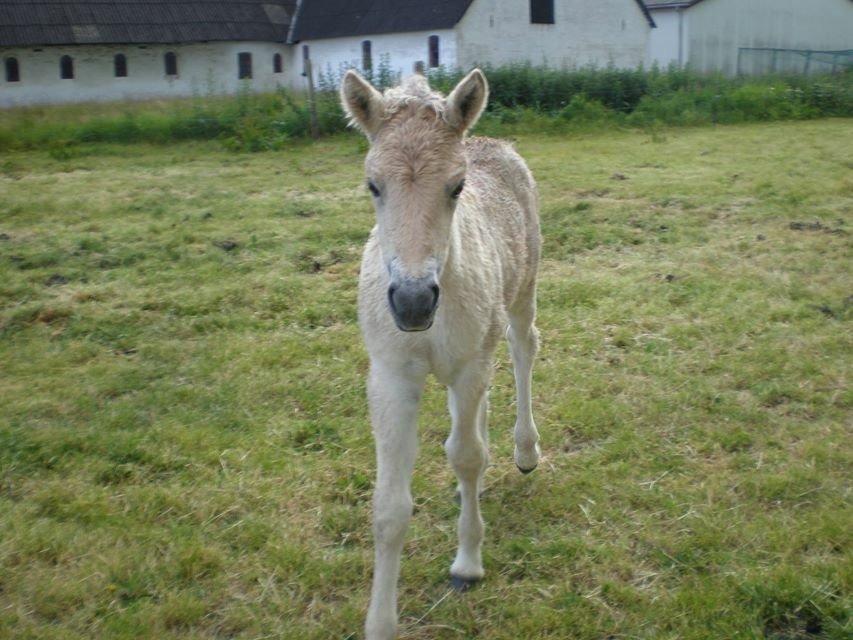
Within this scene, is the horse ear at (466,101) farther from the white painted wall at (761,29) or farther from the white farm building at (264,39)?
the white painted wall at (761,29)

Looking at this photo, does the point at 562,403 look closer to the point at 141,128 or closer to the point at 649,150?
the point at 649,150

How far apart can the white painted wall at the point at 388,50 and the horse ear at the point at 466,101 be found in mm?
24284

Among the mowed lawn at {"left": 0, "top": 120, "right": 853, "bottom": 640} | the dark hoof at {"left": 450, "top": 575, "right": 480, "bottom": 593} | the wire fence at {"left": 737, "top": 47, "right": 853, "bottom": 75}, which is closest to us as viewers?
the mowed lawn at {"left": 0, "top": 120, "right": 853, "bottom": 640}

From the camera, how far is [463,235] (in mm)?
3730

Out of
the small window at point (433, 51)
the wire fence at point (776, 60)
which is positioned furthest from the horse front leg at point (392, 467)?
the wire fence at point (776, 60)

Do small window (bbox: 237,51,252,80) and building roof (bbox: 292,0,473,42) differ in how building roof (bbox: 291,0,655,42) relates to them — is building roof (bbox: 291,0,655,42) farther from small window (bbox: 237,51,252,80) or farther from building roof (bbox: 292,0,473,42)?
small window (bbox: 237,51,252,80)

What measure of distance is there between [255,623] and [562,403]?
262 centimetres

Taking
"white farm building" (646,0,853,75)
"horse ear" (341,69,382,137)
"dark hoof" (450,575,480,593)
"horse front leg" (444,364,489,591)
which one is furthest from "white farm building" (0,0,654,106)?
"dark hoof" (450,575,480,593)

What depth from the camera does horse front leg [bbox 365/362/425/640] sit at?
3.37 m

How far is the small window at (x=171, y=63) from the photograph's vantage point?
117ft

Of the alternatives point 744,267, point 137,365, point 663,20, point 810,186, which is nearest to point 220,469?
point 137,365

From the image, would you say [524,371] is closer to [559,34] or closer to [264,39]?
[559,34]

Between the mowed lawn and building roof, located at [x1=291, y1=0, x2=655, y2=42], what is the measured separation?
2121 centimetres

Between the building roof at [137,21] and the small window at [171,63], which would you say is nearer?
the building roof at [137,21]
